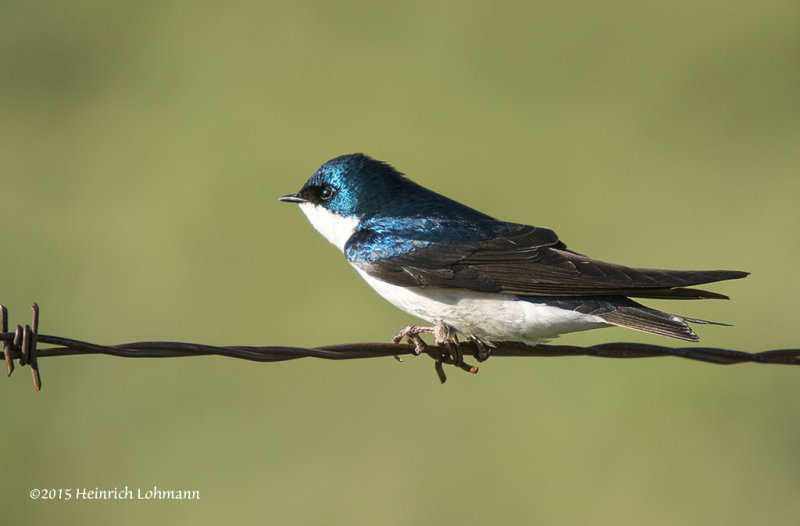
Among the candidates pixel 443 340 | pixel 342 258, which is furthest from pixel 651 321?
pixel 342 258

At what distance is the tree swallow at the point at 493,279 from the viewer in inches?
140

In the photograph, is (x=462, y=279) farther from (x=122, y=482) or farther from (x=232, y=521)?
(x=122, y=482)

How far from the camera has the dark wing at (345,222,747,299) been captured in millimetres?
3555

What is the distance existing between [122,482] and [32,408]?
1035mm

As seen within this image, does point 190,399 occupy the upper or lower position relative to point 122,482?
upper

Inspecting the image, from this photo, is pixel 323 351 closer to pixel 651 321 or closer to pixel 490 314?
pixel 490 314

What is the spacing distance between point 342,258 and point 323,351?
5.21 meters

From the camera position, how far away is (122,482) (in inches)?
232

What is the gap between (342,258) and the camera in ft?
27.2

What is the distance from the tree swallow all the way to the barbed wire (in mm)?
101

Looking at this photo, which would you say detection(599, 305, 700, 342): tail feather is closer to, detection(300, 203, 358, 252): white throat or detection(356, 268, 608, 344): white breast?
detection(356, 268, 608, 344): white breast

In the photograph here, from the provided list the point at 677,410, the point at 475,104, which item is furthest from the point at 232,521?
the point at 475,104

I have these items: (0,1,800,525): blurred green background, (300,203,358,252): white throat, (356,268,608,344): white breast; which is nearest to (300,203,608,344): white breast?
(356,268,608,344): white breast

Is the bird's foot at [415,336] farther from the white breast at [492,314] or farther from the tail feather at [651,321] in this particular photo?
the tail feather at [651,321]
